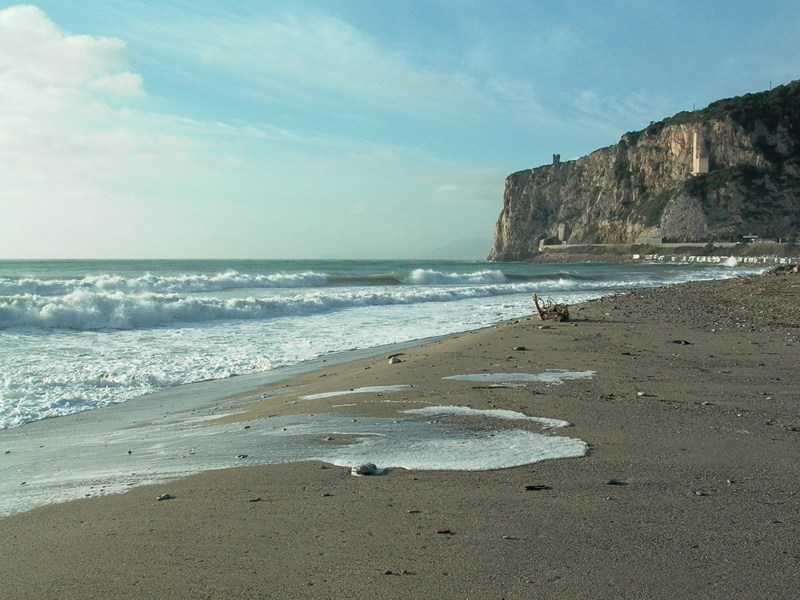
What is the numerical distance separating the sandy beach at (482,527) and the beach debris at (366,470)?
0.18 feet

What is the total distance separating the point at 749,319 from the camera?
1186cm

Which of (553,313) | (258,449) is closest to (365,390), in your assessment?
(258,449)

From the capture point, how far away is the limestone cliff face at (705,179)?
84.9m

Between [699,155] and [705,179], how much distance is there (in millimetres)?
4122

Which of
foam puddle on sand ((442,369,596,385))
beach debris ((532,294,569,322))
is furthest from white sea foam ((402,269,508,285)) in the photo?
foam puddle on sand ((442,369,596,385))

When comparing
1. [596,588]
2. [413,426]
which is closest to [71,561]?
[596,588]

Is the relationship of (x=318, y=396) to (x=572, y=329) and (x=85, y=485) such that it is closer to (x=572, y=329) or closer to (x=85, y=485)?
(x=85, y=485)

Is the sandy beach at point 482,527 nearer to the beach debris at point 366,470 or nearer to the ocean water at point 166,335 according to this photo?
the beach debris at point 366,470

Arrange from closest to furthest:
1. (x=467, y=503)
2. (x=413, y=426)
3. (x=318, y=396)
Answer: (x=467, y=503)
(x=413, y=426)
(x=318, y=396)

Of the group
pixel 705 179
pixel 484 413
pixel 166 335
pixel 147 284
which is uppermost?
pixel 705 179

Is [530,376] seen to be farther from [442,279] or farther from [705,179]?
[705,179]

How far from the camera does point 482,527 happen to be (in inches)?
104

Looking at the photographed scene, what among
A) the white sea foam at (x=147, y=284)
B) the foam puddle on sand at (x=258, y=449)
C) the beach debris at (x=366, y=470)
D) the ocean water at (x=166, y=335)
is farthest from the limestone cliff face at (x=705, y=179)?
the beach debris at (x=366, y=470)

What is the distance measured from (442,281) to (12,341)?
31572 mm
